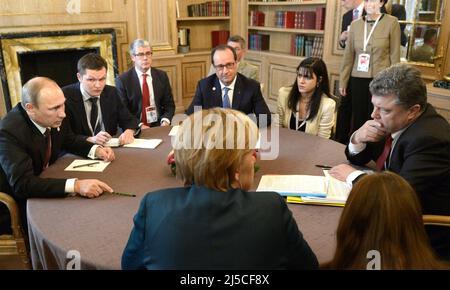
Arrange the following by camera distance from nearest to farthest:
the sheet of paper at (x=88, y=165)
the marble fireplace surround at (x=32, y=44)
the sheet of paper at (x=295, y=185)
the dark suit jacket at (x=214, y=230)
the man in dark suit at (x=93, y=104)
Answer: the dark suit jacket at (x=214, y=230) < the sheet of paper at (x=295, y=185) < the sheet of paper at (x=88, y=165) < the man in dark suit at (x=93, y=104) < the marble fireplace surround at (x=32, y=44)

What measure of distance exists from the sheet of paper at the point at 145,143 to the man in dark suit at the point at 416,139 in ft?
3.74

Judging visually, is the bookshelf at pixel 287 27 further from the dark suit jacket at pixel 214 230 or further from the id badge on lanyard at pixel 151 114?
the dark suit jacket at pixel 214 230

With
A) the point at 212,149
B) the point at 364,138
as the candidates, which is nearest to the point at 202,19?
the point at 364,138

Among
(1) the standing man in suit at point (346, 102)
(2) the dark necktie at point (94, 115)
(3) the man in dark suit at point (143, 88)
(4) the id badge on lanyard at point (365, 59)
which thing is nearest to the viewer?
(2) the dark necktie at point (94, 115)

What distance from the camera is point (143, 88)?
138 inches

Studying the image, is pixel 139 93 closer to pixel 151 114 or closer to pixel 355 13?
pixel 151 114

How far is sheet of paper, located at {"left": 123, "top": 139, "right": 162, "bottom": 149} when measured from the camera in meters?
2.35

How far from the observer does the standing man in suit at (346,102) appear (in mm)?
4289

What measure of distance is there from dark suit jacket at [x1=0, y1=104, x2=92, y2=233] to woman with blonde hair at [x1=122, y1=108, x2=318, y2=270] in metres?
0.76

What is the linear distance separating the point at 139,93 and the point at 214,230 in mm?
2674

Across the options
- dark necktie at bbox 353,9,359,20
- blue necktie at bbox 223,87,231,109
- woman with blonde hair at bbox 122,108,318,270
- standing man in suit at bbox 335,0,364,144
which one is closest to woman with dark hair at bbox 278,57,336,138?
blue necktie at bbox 223,87,231,109

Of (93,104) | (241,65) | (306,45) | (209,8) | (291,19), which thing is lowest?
(93,104)

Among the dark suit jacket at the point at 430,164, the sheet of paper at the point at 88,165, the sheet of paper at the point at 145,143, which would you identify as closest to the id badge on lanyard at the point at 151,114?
the sheet of paper at the point at 145,143
